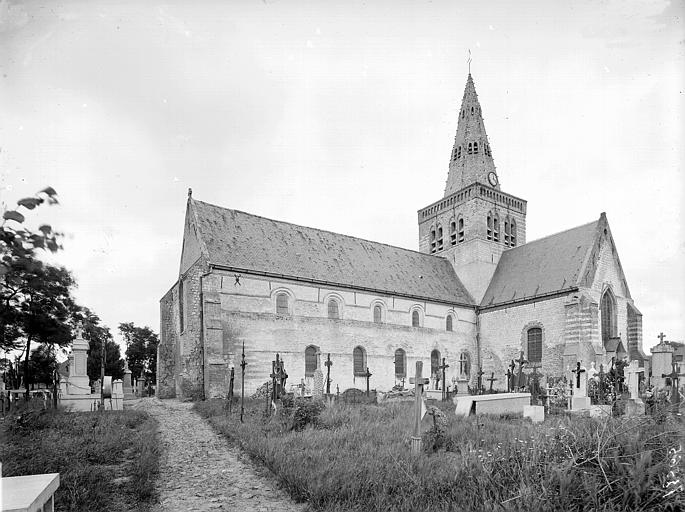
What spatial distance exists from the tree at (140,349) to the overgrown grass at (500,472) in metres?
47.7

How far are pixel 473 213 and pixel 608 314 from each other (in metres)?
10.2

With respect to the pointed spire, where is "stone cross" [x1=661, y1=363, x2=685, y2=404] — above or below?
below

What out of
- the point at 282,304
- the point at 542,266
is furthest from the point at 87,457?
the point at 542,266

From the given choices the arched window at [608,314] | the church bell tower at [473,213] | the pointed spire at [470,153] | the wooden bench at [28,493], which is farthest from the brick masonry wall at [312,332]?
the wooden bench at [28,493]

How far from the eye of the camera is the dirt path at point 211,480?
5.48m

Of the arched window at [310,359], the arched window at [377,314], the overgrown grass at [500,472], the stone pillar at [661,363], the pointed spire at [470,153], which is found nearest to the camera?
the overgrown grass at [500,472]

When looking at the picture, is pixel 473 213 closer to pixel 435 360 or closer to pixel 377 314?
pixel 435 360

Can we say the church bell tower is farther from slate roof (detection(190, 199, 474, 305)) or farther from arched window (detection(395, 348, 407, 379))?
arched window (detection(395, 348, 407, 379))

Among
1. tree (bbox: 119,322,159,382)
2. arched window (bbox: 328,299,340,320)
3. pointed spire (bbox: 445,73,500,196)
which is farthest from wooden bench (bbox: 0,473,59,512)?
tree (bbox: 119,322,159,382)

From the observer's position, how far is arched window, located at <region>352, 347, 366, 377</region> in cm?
2342

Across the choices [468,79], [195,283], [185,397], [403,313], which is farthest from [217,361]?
[468,79]

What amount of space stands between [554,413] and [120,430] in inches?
483

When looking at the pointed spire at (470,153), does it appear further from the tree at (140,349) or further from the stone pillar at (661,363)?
the tree at (140,349)

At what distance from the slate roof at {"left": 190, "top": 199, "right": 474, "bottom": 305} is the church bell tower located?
5.54ft
